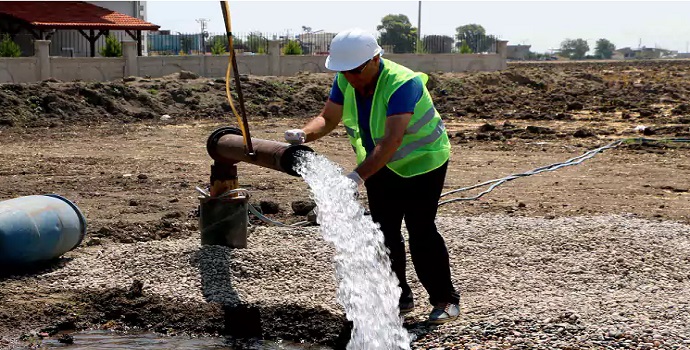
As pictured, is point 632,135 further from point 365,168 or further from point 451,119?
point 365,168

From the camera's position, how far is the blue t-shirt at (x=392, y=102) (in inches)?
218

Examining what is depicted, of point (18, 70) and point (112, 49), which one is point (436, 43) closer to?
point (112, 49)

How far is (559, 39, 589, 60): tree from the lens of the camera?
13600cm

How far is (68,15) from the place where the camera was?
114 feet

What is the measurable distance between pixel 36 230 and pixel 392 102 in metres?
3.22

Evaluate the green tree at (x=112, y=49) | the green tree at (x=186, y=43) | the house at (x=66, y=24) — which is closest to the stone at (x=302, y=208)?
the green tree at (x=112, y=49)

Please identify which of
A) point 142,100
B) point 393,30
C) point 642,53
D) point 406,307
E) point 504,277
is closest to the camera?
point 406,307

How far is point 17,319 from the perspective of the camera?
260 inches

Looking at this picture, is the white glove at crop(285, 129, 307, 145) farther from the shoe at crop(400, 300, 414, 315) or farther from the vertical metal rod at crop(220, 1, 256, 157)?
the shoe at crop(400, 300, 414, 315)

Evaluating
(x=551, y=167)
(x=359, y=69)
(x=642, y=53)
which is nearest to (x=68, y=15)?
(x=551, y=167)

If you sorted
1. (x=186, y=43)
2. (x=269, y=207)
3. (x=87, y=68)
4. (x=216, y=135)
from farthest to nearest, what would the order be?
(x=186, y=43) < (x=87, y=68) < (x=269, y=207) < (x=216, y=135)

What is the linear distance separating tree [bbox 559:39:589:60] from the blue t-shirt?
428ft

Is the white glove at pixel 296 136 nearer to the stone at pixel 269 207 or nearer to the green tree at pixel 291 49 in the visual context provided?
the stone at pixel 269 207

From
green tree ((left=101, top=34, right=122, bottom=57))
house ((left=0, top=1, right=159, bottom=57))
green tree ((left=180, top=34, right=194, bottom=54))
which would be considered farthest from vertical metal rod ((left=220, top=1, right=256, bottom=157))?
green tree ((left=180, top=34, right=194, bottom=54))
